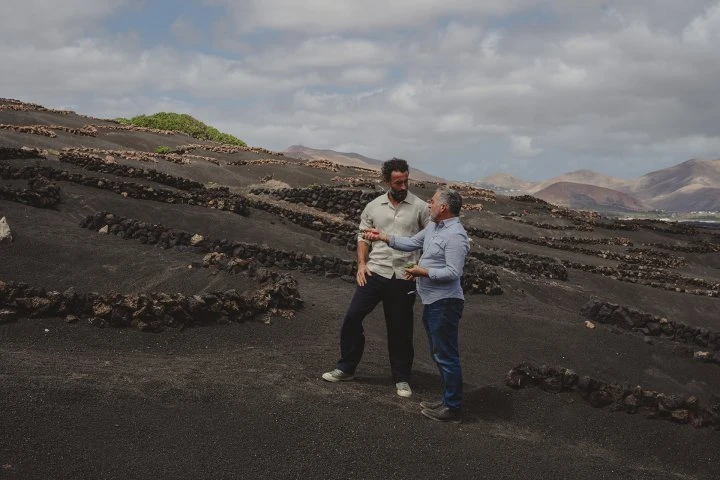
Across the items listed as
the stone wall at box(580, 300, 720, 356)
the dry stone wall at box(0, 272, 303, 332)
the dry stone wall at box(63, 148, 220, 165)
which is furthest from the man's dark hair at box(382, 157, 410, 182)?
the dry stone wall at box(63, 148, 220, 165)

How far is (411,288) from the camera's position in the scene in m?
8.09

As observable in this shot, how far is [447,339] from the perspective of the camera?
291 inches

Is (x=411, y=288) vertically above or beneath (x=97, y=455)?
above

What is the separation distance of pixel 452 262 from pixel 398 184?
1.32 meters

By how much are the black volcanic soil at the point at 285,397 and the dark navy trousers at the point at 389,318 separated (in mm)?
388

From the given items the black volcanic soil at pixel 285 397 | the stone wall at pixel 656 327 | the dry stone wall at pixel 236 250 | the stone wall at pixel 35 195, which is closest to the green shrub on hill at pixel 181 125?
the stone wall at pixel 35 195

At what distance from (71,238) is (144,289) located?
13.3 ft

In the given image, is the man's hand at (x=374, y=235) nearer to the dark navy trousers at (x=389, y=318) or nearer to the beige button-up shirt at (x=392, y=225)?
the beige button-up shirt at (x=392, y=225)

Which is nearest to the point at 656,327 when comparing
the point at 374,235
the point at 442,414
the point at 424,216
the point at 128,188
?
the point at 424,216

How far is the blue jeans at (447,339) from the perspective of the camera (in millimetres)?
7375

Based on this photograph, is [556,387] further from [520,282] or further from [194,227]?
[194,227]

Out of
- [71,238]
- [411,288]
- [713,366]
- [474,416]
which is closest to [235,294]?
[411,288]

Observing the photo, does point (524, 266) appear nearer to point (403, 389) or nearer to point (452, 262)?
point (403, 389)

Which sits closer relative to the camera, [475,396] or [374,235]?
[374,235]
